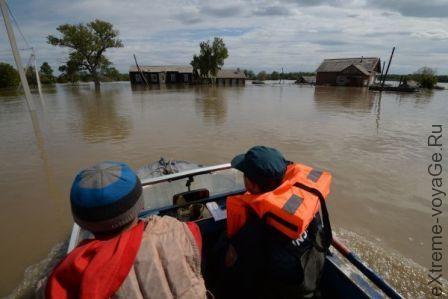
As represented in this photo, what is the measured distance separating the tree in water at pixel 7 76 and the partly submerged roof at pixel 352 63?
185ft

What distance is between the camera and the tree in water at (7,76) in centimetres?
4638

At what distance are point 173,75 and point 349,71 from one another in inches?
1389

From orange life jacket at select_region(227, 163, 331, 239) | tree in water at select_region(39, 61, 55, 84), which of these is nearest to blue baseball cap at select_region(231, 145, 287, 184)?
orange life jacket at select_region(227, 163, 331, 239)

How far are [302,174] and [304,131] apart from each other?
10.3 metres

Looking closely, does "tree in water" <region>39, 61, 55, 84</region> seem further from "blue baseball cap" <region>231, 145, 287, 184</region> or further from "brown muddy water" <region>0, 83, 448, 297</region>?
"blue baseball cap" <region>231, 145, 287, 184</region>

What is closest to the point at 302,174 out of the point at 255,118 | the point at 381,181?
the point at 381,181

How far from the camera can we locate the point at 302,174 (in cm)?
221

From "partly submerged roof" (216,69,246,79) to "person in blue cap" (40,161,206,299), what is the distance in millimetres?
61462

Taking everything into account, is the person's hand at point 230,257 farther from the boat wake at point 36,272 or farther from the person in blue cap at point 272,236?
the boat wake at point 36,272

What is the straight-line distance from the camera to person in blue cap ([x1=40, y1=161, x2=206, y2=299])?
1180 mm

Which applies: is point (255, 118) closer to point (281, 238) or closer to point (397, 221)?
point (397, 221)

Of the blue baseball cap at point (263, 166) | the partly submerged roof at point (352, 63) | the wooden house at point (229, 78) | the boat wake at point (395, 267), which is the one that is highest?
the partly submerged roof at point (352, 63)

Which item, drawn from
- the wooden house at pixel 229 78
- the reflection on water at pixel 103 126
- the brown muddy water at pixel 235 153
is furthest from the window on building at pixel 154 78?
the reflection on water at pixel 103 126

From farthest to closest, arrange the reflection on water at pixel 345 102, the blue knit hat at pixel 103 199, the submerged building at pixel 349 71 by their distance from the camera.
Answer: the submerged building at pixel 349 71 → the reflection on water at pixel 345 102 → the blue knit hat at pixel 103 199
